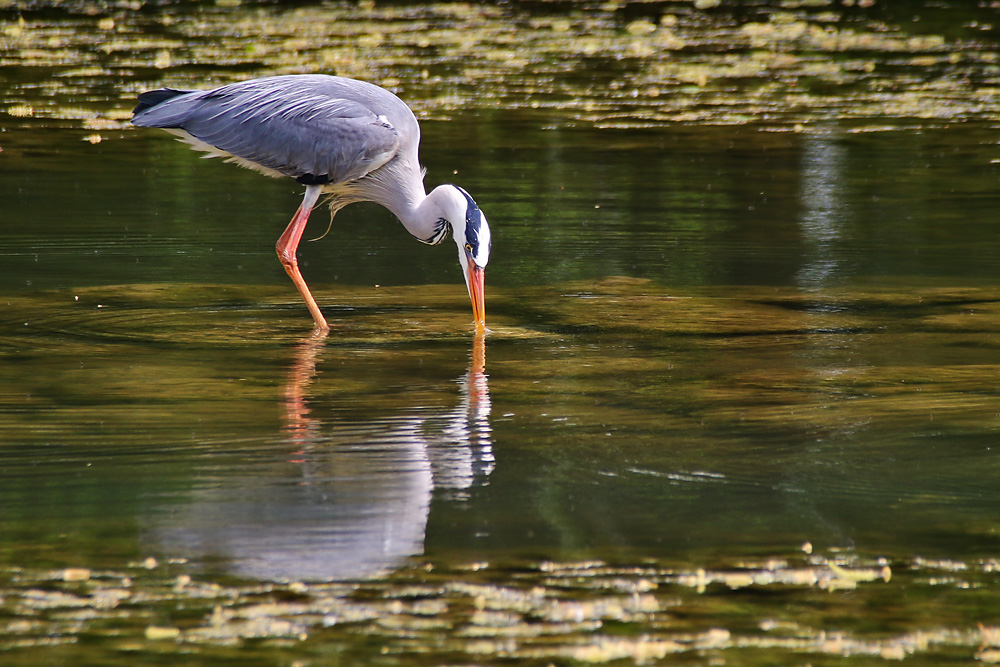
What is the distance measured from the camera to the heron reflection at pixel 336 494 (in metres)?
4.23

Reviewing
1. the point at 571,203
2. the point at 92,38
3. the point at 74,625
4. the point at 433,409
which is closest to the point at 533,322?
the point at 433,409

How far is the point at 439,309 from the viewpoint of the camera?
26.4 ft

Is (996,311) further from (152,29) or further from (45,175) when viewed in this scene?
(152,29)

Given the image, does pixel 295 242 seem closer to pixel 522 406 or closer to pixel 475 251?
pixel 475 251

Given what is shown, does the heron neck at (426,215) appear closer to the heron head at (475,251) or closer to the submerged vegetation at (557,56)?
the heron head at (475,251)

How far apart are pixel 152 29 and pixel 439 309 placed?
15.8 meters

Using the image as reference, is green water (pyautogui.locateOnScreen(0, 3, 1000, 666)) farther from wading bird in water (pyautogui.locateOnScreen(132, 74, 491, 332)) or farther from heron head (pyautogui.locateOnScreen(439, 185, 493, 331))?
wading bird in water (pyautogui.locateOnScreen(132, 74, 491, 332))

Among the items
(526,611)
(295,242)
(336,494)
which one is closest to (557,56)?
(295,242)

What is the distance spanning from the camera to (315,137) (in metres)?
8.36

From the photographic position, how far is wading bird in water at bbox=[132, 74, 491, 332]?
8305mm

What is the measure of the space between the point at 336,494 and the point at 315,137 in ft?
13.0

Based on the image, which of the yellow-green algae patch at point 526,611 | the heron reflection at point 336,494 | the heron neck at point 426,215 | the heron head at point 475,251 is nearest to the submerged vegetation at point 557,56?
the heron neck at point 426,215

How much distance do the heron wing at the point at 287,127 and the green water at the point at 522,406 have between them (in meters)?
0.76

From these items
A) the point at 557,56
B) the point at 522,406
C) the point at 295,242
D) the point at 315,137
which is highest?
the point at 315,137
